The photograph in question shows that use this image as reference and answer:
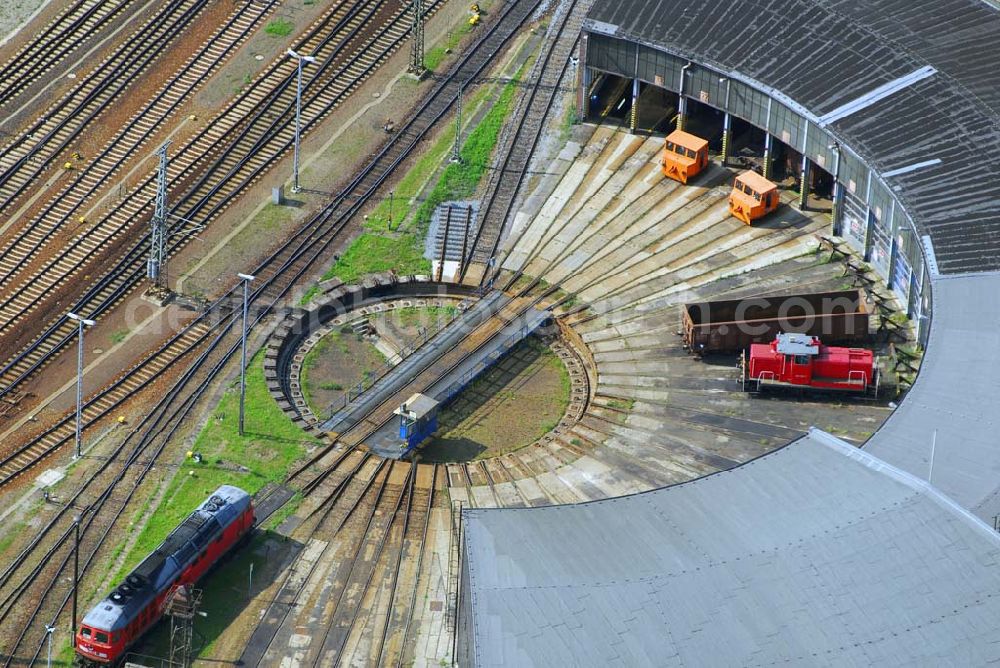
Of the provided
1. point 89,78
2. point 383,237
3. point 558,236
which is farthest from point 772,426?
point 89,78

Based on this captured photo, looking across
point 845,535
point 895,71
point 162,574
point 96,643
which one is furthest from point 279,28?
point 845,535

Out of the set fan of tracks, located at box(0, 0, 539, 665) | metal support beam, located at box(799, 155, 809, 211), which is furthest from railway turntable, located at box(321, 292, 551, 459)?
metal support beam, located at box(799, 155, 809, 211)

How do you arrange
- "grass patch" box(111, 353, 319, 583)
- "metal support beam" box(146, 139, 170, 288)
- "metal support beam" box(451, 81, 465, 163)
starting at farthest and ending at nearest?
"metal support beam" box(451, 81, 465, 163), "metal support beam" box(146, 139, 170, 288), "grass patch" box(111, 353, 319, 583)

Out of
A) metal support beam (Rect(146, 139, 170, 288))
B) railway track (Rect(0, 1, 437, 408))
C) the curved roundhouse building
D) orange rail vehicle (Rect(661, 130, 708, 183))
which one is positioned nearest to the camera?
the curved roundhouse building

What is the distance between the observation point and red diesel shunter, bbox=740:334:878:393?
112688 mm

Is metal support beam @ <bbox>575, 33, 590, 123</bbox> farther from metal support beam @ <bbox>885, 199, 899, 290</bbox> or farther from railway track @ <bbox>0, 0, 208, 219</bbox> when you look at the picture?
railway track @ <bbox>0, 0, 208, 219</bbox>

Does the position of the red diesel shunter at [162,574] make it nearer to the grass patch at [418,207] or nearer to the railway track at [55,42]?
the grass patch at [418,207]

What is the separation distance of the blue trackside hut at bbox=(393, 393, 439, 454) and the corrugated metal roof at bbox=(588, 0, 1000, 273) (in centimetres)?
3123

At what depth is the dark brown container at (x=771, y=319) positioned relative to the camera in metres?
116

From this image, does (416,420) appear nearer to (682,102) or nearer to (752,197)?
(752,197)

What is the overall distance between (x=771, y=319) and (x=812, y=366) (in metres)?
5.64

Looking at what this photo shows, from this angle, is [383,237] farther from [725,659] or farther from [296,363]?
[725,659]

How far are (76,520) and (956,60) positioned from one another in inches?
2547

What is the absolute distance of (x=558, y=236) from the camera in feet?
421
